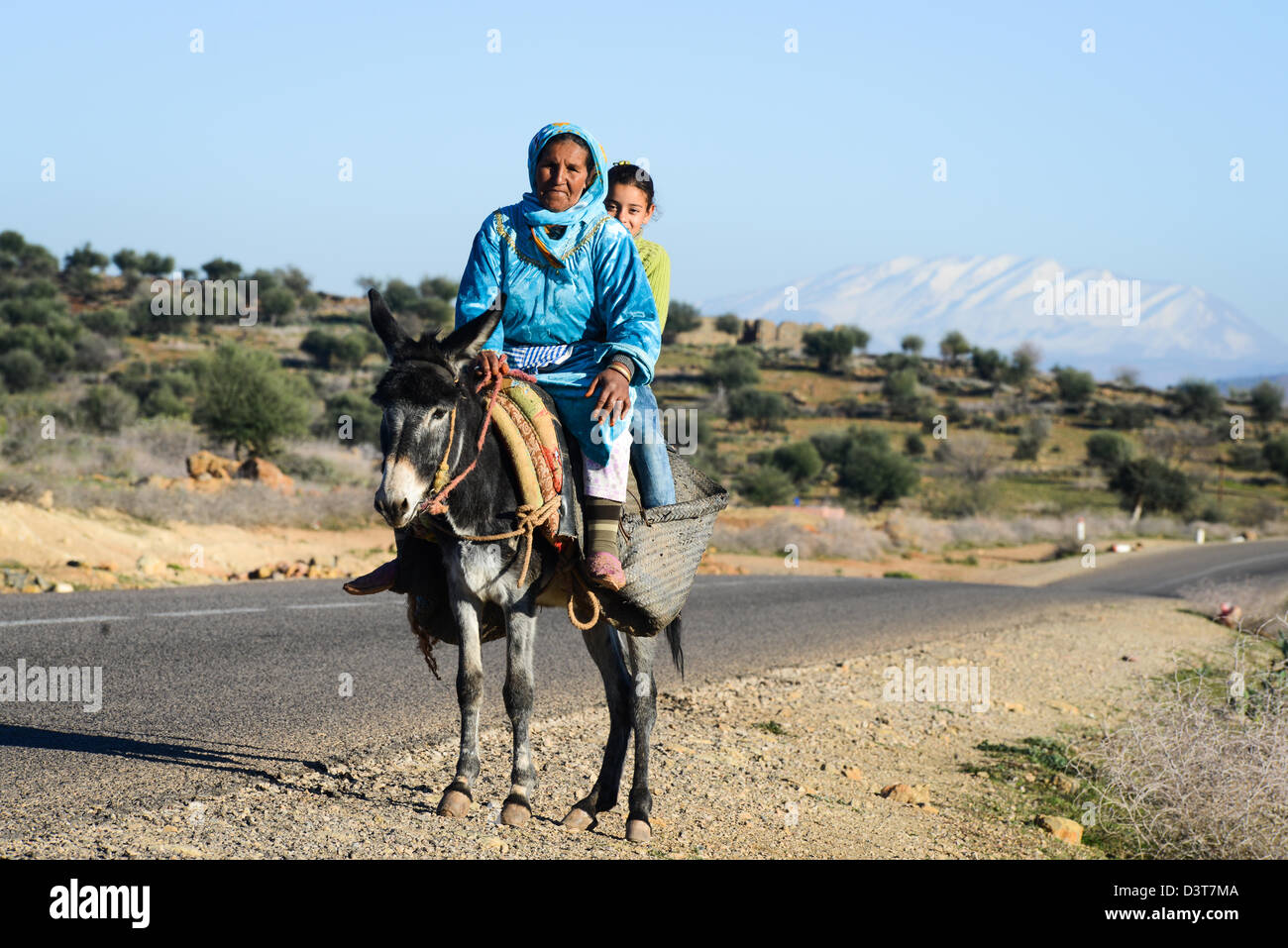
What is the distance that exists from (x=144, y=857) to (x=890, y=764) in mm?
4742

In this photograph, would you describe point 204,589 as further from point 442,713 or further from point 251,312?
point 251,312

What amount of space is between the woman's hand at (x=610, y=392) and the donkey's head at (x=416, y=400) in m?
0.49

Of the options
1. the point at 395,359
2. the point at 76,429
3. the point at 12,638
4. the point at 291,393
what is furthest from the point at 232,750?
the point at 76,429

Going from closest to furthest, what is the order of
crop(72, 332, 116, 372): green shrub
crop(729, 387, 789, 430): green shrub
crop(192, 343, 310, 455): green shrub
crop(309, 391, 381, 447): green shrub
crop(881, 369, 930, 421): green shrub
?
crop(192, 343, 310, 455): green shrub, crop(309, 391, 381, 447): green shrub, crop(72, 332, 116, 372): green shrub, crop(729, 387, 789, 430): green shrub, crop(881, 369, 930, 421): green shrub

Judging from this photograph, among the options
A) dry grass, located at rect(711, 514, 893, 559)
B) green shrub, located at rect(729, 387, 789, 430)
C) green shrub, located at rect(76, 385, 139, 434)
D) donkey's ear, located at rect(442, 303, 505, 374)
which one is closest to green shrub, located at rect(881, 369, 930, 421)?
green shrub, located at rect(729, 387, 789, 430)

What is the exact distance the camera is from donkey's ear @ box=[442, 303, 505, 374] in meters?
4.36

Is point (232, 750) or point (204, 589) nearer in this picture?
point (232, 750)

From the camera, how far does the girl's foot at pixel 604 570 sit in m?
4.70

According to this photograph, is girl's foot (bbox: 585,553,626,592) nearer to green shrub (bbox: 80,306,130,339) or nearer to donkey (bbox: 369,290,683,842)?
donkey (bbox: 369,290,683,842)

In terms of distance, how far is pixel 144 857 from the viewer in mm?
4344

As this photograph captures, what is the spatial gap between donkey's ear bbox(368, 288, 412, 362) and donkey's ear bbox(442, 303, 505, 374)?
162mm

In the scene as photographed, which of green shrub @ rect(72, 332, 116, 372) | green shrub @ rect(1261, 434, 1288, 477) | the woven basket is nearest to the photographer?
the woven basket
